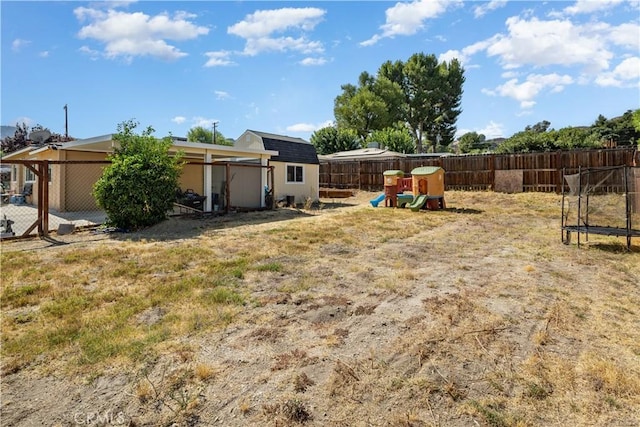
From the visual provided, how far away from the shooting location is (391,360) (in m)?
2.81

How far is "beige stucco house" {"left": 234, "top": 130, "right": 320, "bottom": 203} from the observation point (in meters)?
17.0

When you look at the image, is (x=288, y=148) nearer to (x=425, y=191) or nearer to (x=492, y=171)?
(x=425, y=191)

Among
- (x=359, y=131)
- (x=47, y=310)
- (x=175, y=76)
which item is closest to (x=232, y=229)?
(x=47, y=310)

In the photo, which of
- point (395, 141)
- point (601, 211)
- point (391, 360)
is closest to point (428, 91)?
point (395, 141)

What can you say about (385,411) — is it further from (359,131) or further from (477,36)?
(359,131)

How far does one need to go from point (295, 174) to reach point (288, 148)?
1.42 m

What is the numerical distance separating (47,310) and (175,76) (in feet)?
51.5

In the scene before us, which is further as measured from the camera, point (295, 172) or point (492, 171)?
point (492, 171)

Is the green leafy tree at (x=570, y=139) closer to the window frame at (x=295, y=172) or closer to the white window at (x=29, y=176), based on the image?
the window frame at (x=295, y=172)

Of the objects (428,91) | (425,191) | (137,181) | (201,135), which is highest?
(428,91)

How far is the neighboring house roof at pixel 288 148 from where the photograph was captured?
55.8 ft

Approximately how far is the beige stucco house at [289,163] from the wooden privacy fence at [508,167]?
18.7 ft

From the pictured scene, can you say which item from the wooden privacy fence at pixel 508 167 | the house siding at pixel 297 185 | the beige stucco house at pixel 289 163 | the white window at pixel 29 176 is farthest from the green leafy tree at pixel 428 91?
the white window at pixel 29 176

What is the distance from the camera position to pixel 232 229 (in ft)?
31.6
